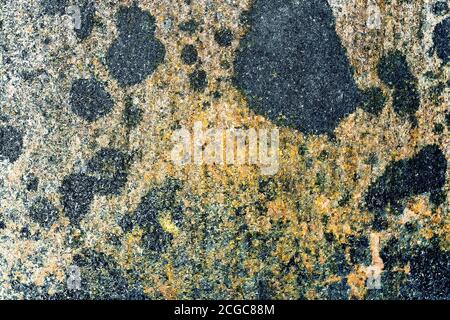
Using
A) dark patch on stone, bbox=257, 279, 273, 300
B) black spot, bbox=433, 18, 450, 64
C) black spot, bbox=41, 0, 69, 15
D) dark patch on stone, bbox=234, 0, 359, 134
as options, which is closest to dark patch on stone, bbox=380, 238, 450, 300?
dark patch on stone, bbox=257, 279, 273, 300

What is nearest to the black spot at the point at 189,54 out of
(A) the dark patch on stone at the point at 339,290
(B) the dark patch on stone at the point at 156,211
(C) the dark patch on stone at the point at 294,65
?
(C) the dark patch on stone at the point at 294,65

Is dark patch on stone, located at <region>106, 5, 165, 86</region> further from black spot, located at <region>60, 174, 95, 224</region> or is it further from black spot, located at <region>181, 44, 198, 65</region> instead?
black spot, located at <region>60, 174, 95, 224</region>

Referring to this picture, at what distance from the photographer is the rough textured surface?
151cm

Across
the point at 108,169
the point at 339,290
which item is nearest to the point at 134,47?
the point at 108,169

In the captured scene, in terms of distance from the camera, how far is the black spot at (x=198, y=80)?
4.98 feet

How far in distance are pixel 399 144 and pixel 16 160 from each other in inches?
49.0

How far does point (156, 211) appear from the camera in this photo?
1546 millimetres

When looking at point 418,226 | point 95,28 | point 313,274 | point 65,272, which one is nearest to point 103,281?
point 65,272

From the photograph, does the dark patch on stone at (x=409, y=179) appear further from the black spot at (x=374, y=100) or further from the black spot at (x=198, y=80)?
the black spot at (x=198, y=80)

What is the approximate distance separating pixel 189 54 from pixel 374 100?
62cm

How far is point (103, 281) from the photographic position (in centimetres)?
157

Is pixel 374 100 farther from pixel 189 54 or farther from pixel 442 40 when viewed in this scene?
pixel 189 54

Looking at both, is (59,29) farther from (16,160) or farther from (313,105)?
(313,105)

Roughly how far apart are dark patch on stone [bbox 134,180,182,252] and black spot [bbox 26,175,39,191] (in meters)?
0.34
